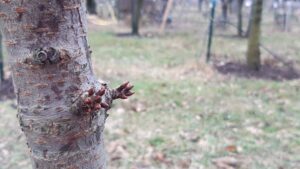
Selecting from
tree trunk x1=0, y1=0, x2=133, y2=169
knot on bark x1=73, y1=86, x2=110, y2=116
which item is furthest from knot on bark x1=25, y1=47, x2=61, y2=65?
knot on bark x1=73, y1=86, x2=110, y2=116

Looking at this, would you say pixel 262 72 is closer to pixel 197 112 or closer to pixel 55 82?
pixel 197 112

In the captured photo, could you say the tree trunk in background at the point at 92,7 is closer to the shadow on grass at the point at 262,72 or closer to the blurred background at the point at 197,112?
the blurred background at the point at 197,112

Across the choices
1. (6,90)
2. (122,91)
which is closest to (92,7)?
(6,90)

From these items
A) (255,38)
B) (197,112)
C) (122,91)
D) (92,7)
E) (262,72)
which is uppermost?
(92,7)

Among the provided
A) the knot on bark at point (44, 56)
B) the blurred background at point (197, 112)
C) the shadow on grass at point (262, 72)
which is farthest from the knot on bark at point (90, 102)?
the shadow on grass at point (262, 72)

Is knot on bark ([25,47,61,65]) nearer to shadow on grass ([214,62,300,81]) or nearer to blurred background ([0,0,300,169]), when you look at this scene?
blurred background ([0,0,300,169])
